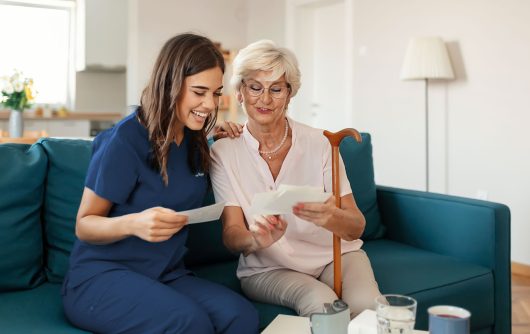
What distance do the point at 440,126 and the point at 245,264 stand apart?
9.60 ft

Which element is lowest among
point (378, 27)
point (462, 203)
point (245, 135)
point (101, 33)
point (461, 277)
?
point (461, 277)

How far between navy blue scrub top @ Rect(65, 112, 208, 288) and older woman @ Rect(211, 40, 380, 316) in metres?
0.19

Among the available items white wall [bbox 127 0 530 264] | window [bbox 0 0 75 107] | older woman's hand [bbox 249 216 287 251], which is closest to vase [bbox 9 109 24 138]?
white wall [bbox 127 0 530 264]

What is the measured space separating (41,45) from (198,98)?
653 cm

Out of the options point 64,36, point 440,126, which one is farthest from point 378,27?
point 64,36

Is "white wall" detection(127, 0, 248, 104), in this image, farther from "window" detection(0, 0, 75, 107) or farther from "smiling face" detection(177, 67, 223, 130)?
"smiling face" detection(177, 67, 223, 130)

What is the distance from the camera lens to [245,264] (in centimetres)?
191

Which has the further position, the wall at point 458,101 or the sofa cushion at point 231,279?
the wall at point 458,101

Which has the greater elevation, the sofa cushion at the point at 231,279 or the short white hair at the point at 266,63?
the short white hair at the point at 266,63

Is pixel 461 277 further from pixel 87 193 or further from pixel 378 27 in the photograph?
pixel 378 27

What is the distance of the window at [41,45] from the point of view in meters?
7.27

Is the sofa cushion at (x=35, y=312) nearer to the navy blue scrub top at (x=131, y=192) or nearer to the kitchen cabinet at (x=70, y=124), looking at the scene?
the navy blue scrub top at (x=131, y=192)

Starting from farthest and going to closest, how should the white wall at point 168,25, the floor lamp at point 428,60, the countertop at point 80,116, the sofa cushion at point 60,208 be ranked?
the countertop at point 80,116 → the white wall at point 168,25 → the floor lamp at point 428,60 → the sofa cushion at point 60,208

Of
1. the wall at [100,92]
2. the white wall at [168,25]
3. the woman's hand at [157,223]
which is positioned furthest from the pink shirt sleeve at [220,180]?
the wall at [100,92]
